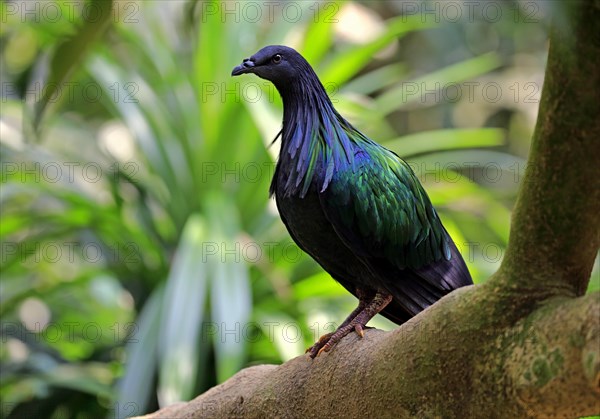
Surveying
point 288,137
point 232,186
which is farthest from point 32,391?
point 288,137

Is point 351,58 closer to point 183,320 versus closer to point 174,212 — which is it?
point 174,212

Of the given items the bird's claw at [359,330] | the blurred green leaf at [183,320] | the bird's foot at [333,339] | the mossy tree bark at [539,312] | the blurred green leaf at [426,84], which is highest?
the blurred green leaf at [426,84]

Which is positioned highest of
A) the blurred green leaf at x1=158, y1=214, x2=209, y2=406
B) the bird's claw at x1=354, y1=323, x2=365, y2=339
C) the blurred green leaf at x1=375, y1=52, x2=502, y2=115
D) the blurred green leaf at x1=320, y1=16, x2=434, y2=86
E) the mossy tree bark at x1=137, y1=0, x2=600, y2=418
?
the blurred green leaf at x1=320, y1=16, x2=434, y2=86

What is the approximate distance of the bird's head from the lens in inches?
91.2

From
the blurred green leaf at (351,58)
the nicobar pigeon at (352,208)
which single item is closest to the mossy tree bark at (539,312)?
the nicobar pigeon at (352,208)

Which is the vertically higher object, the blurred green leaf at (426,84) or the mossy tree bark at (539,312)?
the blurred green leaf at (426,84)

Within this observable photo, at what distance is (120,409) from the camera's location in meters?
3.52

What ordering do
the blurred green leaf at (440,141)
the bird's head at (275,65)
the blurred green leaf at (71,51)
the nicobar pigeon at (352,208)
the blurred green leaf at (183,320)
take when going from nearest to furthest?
the blurred green leaf at (71,51) → the nicobar pigeon at (352,208) → the bird's head at (275,65) → the blurred green leaf at (183,320) → the blurred green leaf at (440,141)

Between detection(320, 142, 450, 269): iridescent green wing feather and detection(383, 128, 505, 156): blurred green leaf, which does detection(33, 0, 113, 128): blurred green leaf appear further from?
detection(383, 128, 505, 156): blurred green leaf

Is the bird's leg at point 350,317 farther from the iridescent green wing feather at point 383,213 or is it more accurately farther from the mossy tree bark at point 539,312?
the mossy tree bark at point 539,312

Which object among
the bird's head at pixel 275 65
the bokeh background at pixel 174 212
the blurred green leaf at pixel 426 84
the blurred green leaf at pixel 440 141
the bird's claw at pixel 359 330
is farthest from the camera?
the blurred green leaf at pixel 426 84

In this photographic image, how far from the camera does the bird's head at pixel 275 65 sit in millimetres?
2316

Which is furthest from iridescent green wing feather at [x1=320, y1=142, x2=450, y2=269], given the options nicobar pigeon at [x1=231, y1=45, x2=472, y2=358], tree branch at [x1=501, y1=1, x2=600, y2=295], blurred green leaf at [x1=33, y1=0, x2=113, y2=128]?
blurred green leaf at [x1=33, y1=0, x2=113, y2=128]

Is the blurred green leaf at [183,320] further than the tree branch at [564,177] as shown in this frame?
Yes
